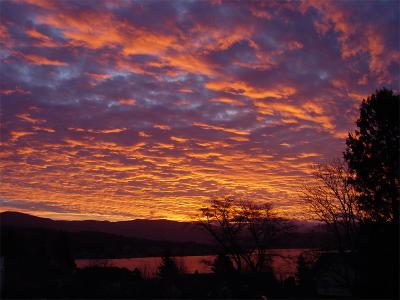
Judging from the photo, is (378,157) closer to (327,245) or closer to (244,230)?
(327,245)

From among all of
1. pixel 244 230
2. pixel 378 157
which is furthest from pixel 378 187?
pixel 244 230

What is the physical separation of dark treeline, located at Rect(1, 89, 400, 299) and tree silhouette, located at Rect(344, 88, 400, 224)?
6cm

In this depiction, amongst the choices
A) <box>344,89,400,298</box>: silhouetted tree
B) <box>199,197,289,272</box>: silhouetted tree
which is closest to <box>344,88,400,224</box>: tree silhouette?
<box>344,89,400,298</box>: silhouetted tree

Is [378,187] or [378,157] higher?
[378,157]

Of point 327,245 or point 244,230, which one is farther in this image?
point 244,230

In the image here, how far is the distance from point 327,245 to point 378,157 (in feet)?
24.7

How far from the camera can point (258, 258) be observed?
4359 centimetres

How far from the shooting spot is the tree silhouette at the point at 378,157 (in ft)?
86.2

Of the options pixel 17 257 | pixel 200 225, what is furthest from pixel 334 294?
pixel 17 257

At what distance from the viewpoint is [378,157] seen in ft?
88.1

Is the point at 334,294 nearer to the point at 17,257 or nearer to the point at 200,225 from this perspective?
the point at 200,225

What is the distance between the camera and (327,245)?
98.1 ft

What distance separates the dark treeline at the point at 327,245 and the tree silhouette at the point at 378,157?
0.19 ft

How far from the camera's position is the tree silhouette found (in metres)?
26.3
